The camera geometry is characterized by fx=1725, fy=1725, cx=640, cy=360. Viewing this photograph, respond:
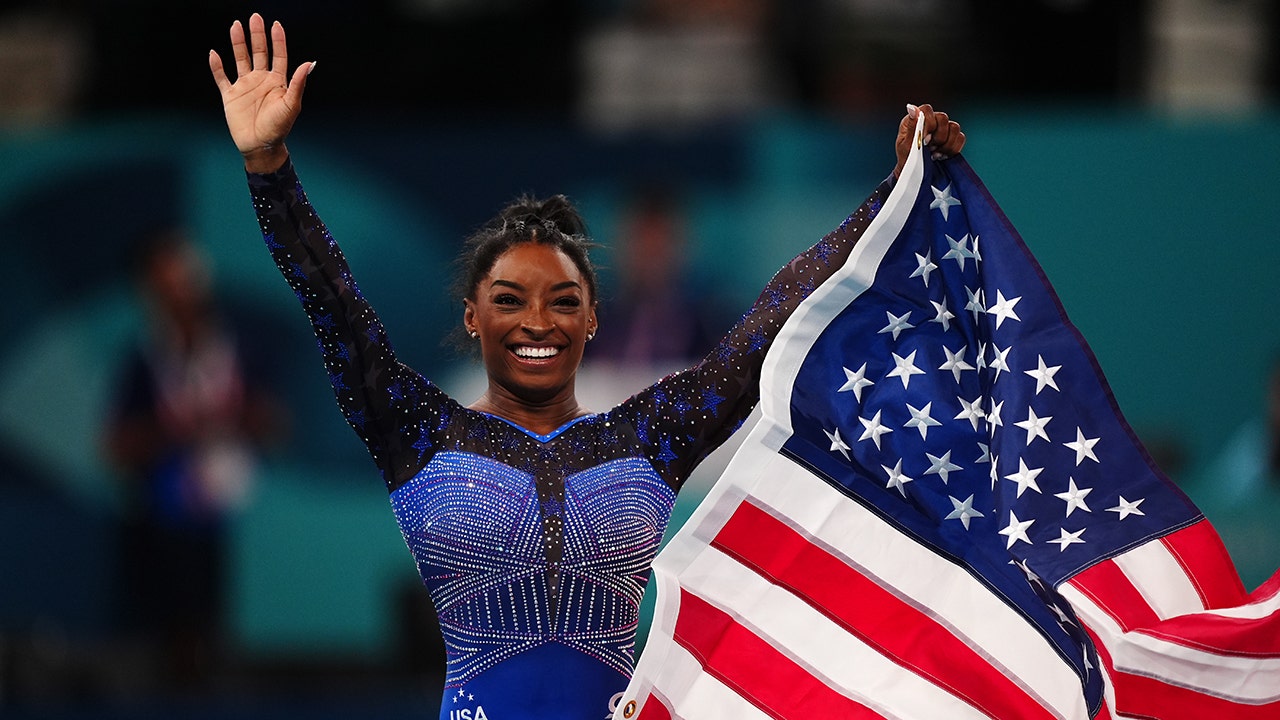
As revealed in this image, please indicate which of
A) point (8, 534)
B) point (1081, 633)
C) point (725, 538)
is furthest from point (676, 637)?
point (8, 534)

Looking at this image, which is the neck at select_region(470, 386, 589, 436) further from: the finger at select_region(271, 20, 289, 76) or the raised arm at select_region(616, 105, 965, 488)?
the finger at select_region(271, 20, 289, 76)

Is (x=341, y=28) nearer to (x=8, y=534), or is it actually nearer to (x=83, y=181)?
(x=83, y=181)

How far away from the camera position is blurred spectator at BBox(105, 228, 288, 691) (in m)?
6.99

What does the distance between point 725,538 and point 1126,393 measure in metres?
4.58

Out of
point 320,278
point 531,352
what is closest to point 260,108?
point 320,278

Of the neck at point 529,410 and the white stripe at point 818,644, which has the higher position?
the neck at point 529,410

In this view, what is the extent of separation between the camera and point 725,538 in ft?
10.6

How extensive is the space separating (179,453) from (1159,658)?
4588 millimetres

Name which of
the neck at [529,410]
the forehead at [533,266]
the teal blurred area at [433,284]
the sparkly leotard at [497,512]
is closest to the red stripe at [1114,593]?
the sparkly leotard at [497,512]

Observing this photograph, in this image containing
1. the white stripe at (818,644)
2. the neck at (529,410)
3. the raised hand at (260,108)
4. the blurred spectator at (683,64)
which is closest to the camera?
the raised hand at (260,108)

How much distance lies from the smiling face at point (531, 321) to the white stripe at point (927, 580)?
17.4 inches

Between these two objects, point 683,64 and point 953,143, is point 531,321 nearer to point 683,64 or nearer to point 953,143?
point 953,143

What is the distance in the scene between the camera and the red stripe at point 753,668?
3.19 m

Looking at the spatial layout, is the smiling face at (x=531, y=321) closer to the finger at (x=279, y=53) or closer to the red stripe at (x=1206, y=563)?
the finger at (x=279, y=53)
